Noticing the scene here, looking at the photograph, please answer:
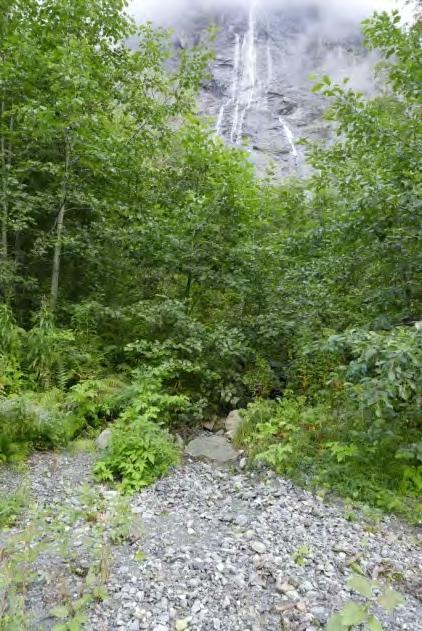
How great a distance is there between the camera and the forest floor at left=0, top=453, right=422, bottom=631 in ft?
7.42

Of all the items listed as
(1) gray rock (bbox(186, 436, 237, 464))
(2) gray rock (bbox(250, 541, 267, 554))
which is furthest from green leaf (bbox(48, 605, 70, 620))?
(1) gray rock (bbox(186, 436, 237, 464))

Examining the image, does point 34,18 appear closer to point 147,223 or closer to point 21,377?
point 147,223

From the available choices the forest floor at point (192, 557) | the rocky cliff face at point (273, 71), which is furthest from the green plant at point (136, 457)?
the rocky cliff face at point (273, 71)

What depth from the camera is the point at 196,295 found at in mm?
6789

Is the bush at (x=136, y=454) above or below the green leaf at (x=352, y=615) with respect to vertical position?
below

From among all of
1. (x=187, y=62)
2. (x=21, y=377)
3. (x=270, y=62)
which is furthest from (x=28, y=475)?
(x=270, y=62)

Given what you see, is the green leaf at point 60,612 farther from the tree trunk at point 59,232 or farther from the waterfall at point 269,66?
the waterfall at point 269,66

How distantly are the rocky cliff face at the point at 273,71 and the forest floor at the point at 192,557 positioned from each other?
25542 millimetres

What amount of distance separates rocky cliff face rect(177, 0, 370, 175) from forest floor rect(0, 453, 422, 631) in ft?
83.8

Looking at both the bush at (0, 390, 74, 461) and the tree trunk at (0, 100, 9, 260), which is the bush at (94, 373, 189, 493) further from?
the tree trunk at (0, 100, 9, 260)

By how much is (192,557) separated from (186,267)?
14.1ft

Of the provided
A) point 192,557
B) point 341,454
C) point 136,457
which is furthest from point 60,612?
point 341,454

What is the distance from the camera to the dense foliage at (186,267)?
4.03 meters

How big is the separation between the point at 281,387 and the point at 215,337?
4.31 ft
